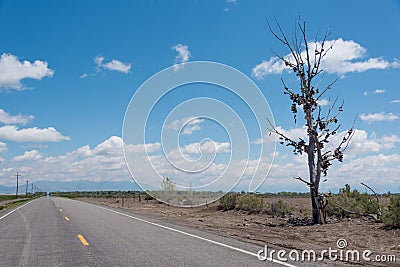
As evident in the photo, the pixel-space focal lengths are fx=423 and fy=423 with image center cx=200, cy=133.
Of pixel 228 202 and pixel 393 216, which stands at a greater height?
pixel 393 216

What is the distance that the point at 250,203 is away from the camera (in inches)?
1135

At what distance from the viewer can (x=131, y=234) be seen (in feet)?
49.6

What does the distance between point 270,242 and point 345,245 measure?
7.33 ft

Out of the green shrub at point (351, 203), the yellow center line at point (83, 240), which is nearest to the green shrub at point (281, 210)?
the green shrub at point (351, 203)

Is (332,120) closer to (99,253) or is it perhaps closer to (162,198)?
(99,253)

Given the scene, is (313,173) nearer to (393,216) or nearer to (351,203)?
(351,203)

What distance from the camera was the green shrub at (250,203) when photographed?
2788cm

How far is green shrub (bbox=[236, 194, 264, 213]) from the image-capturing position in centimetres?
2788

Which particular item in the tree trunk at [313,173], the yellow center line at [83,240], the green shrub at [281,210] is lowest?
the yellow center line at [83,240]

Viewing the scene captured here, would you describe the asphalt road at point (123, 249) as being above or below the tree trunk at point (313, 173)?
below

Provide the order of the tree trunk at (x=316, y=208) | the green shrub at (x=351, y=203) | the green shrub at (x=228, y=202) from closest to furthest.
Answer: the tree trunk at (x=316, y=208) → the green shrub at (x=351, y=203) → the green shrub at (x=228, y=202)

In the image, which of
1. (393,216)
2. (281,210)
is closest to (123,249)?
(393,216)

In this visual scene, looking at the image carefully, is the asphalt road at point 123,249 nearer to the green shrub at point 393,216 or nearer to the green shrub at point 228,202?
the green shrub at point 393,216

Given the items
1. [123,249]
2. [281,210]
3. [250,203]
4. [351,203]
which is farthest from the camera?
[250,203]
